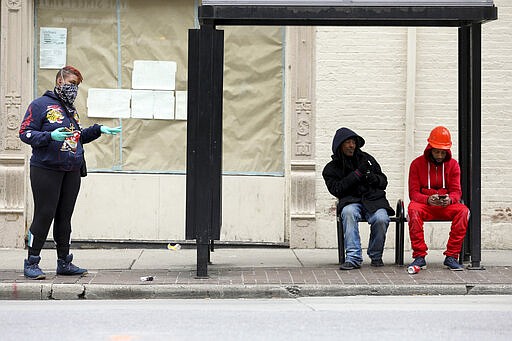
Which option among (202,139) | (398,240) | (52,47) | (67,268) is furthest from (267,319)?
(52,47)

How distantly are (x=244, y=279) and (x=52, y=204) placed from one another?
197 cm

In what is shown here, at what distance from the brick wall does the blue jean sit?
1840mm

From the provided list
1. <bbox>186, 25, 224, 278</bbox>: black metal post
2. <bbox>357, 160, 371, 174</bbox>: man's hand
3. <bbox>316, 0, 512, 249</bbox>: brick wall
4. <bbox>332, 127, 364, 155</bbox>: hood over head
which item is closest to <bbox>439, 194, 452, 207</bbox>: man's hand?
<bbox>357, 160, 371, 174</bbox>: man's hand

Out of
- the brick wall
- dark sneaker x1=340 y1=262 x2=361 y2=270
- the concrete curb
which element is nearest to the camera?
the concrete curb

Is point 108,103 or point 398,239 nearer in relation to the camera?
point 398,239

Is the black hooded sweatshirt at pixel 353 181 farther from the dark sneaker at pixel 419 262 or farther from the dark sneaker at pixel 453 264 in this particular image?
the dark sneaker at pixel 453 264

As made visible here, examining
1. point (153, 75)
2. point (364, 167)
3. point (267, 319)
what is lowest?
point (267, 319)

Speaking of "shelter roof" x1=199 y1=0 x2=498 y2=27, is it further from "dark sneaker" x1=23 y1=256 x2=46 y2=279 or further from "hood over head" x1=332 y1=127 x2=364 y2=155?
"dark sneaker" x1=23 y1=256 x2=46 y2=279

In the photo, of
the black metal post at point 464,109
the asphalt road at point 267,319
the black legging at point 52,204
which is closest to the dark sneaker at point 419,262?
the black metal post at point 464,109

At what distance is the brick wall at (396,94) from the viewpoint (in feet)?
39.9

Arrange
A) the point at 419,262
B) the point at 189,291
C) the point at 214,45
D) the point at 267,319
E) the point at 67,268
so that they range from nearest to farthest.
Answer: the point at 267,319 < the point at 189,291 < the point at 214,45 < the point at 67,268 < the point at 419,262

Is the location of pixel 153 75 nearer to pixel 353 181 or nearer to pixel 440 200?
pixel 353 181

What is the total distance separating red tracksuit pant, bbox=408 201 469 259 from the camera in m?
10.0

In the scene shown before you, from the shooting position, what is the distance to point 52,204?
9430 millimetres
